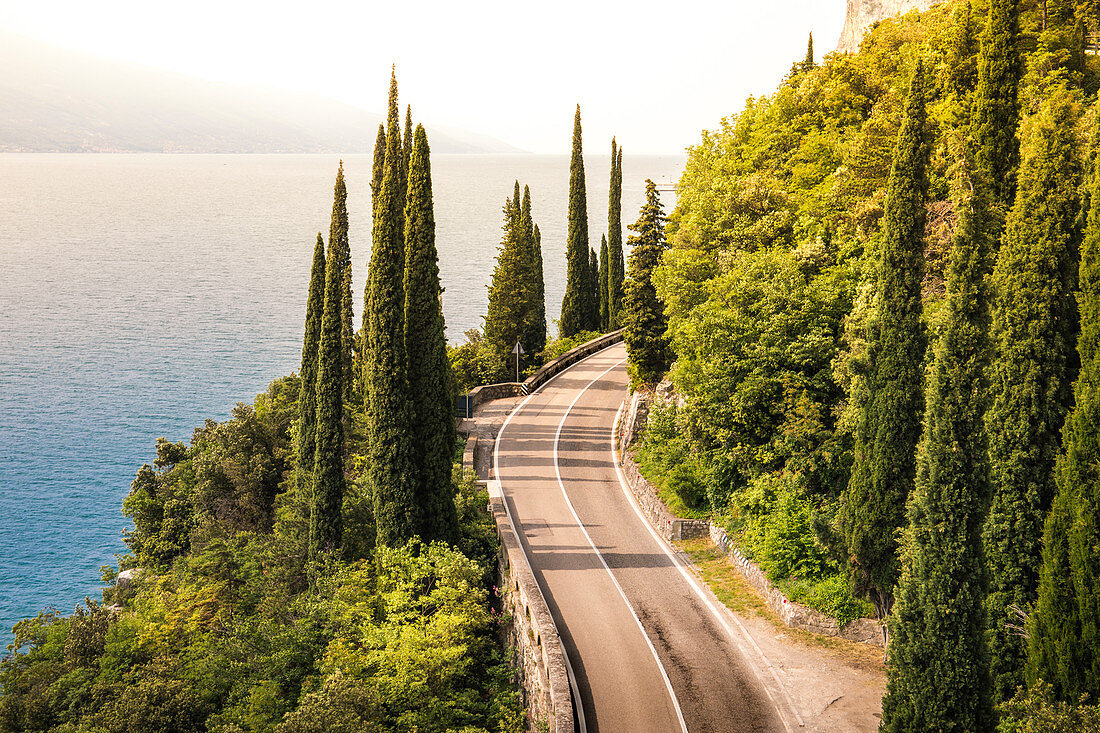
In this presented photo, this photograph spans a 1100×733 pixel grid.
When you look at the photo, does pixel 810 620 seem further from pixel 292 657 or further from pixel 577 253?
pixel 577 253

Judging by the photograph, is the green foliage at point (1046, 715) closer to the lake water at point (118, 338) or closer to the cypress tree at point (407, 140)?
the cypress tree at point (407, 140)

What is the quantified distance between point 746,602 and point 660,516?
549 centimetres

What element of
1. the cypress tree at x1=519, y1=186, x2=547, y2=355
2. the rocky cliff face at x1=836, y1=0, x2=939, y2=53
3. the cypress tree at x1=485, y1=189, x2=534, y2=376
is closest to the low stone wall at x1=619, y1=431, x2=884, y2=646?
the cypress tree at x1=485, y1=189, x2=534, y2=376

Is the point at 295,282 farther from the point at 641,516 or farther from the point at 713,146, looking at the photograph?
the point at 641,516

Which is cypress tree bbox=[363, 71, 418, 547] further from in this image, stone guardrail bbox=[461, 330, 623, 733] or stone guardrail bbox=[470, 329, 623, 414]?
stone guardrail bbox=[470, 329, 623, 414]

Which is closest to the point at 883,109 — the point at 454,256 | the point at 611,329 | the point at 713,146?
the point at 713,146

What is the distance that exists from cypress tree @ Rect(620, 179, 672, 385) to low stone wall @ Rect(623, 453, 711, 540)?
633 cm

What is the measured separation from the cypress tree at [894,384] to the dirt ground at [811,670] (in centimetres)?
148

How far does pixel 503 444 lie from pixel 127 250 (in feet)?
338

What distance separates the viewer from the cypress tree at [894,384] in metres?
18.0

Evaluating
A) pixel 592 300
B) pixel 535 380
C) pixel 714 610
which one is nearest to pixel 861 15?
pixel 592 300

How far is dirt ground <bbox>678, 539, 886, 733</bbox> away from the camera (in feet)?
54.1

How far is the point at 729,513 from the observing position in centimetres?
2520

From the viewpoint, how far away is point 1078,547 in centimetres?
1328
